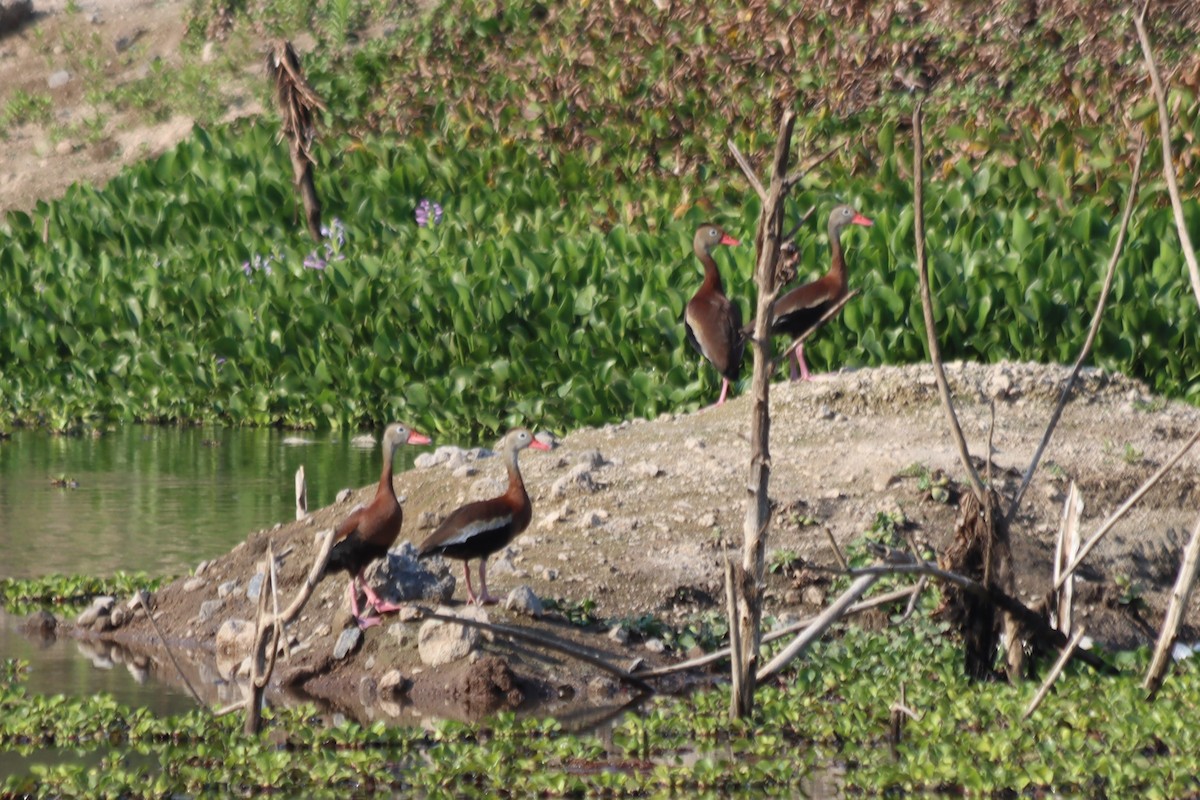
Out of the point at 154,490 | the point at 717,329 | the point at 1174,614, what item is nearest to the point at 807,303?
the point at 717,329

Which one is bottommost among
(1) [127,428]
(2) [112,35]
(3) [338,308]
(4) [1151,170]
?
(1) [127,428]

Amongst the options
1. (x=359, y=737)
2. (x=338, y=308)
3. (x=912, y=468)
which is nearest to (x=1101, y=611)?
(x=912, y=468)

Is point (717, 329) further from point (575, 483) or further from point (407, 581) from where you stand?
point (407, 581)

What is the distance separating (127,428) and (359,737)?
450 inches

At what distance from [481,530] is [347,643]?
0.67m

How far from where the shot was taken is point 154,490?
1293cm

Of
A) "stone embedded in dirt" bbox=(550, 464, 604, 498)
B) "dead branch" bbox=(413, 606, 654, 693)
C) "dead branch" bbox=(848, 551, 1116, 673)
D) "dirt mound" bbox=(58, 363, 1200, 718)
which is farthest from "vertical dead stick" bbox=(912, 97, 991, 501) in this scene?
"stone embedded in dirt" bbox=(550, 464, 604, 498)

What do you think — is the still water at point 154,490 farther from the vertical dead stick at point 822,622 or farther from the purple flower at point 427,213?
the vertical dead stick at point 822,622

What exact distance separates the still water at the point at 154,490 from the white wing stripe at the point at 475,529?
256 centimetres

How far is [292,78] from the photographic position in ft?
59.2

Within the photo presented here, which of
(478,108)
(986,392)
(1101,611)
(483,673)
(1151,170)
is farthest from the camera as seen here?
(478,108)

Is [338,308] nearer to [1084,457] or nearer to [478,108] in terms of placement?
[478,108]

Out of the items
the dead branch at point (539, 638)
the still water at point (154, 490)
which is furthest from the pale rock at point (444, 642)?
the still water at point (154, 490)

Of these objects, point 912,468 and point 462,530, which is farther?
point 912,468
